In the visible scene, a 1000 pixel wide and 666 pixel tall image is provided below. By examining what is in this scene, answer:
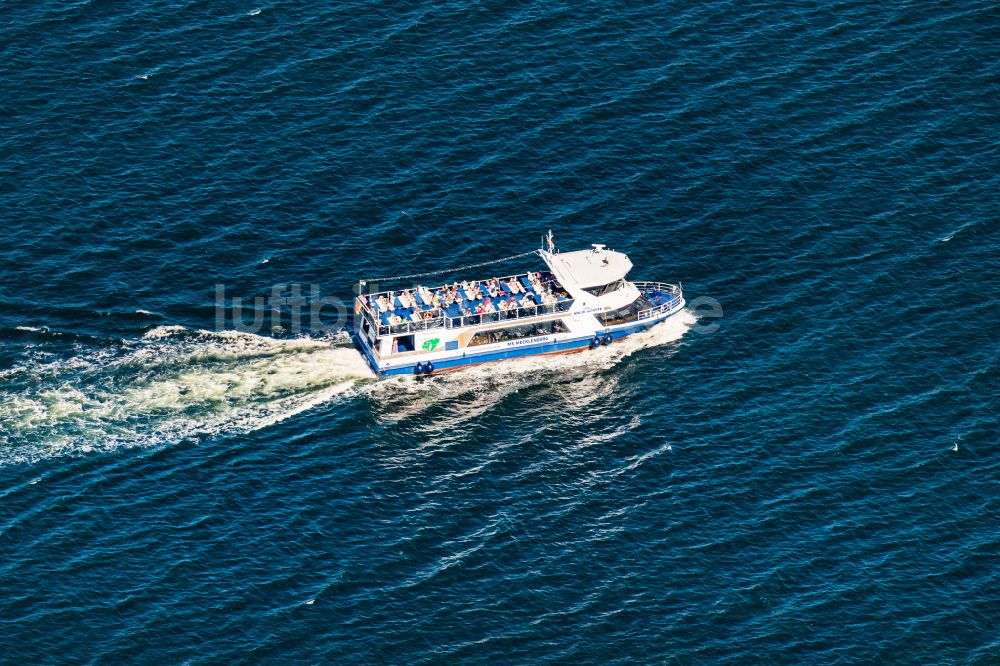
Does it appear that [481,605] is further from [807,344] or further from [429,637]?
[807,344]

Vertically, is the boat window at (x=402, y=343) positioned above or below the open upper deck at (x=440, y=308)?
below

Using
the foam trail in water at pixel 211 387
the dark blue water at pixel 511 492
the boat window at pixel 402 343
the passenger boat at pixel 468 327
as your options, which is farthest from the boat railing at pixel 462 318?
the dark blue water at pixel 511 492

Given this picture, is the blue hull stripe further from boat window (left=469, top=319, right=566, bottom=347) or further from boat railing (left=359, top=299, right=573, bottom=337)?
boat railing (left=359, top=299, right=573, bottom=337)

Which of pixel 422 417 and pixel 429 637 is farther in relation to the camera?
pixel 422 417

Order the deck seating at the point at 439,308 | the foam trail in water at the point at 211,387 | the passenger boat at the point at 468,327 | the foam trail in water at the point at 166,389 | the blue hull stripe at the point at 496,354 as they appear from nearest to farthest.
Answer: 1. the foam trail in water at the point at 166,389
2. the foam trail in water at the point at 211,387
3. the blue hull stripe at the point at 496,354
4. the passenger boat at the point at 468,327
5. the deck seating at the point at 439,308

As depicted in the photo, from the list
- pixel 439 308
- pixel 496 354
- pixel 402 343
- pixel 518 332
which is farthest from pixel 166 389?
pixel 518 332

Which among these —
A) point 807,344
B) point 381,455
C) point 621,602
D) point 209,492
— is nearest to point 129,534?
point 209,492

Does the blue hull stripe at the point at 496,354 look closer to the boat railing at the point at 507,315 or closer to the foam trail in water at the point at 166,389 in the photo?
the foam trail in water at the point at 166,389
